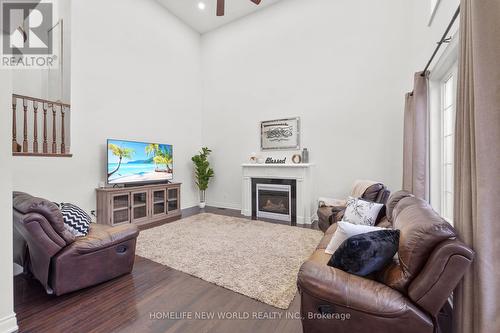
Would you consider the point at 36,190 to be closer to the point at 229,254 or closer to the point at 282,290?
the point at 229,254

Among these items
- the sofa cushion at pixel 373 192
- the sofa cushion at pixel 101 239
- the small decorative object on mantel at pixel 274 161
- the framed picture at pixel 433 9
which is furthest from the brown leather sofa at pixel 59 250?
the framed picture at pixel 433 9

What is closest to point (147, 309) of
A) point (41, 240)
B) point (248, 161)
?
point (41, 240)

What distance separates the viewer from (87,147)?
13.0 ft

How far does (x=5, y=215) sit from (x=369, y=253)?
2441mm

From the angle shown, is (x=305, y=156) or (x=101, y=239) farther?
(x=305, y=156)

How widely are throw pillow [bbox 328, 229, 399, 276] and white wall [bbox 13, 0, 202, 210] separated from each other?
4148 millimetres

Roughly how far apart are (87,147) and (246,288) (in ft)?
11.9

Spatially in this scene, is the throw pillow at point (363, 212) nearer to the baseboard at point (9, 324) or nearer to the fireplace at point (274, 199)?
the fireplace at point (274, 199)

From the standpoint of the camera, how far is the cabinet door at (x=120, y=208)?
154 inches

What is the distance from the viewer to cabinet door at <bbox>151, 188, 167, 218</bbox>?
15.0ft

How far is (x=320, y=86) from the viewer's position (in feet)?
15.5

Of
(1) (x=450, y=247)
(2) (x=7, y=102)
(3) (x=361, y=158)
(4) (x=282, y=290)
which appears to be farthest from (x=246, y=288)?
(3) (x=361, y=158)

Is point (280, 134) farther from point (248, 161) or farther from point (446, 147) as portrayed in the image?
point (446, 147)

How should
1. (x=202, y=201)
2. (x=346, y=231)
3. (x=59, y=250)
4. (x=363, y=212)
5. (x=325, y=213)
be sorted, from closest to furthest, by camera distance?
(x=346, y=231) → (x=59, y=250) → (x=363, y=212) → (x=325, y=213) → (x=202, y=201)
